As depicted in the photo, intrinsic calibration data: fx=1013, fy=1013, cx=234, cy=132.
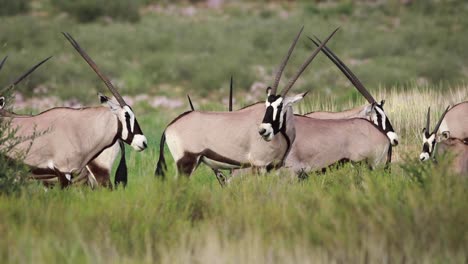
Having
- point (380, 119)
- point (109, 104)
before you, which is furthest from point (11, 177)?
point (380, 119)

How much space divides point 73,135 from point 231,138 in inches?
48.4

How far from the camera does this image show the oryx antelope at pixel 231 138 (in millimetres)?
7805

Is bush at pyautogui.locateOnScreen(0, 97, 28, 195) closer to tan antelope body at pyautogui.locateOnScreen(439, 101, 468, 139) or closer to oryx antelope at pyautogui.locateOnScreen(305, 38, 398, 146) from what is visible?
oryx antelope at pyautogui.locateOnScreen(305, 38, 398, 146)

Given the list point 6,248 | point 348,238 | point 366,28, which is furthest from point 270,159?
point 366,28

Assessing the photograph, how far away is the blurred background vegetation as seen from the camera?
23.1 metres

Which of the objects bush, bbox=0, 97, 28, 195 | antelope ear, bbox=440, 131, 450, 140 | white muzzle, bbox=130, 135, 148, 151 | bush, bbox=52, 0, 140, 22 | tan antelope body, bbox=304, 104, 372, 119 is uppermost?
bush, bbox=52, 0, 140, 22

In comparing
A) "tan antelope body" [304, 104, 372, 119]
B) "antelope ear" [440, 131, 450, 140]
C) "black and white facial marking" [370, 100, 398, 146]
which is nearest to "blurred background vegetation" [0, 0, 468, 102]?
"tan antelope body" [304, 104, 372, 119]

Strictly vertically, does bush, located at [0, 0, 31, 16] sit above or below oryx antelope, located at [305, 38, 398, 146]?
above


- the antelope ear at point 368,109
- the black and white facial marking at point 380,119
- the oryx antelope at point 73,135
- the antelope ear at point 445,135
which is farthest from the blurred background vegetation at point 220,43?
the oryx antelope at point 73,135

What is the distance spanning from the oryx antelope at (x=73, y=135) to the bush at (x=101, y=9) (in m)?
24.6

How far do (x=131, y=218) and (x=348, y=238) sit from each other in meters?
1.33

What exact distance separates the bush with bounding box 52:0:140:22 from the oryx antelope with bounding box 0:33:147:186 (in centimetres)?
2458

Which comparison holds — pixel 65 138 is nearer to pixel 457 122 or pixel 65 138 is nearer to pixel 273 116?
pixel 273 116

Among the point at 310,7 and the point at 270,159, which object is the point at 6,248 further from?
the point at 310,7
